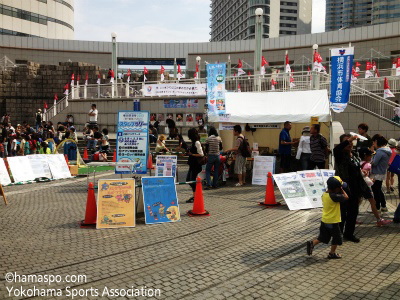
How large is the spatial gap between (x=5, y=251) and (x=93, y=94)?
25419mm

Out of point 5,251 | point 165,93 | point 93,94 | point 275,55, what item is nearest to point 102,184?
point 5,251

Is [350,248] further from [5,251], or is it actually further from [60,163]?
[60,163]

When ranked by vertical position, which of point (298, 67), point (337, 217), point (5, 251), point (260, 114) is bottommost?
point (5, 251)

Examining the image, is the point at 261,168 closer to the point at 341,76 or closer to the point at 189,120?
the point at 341,76

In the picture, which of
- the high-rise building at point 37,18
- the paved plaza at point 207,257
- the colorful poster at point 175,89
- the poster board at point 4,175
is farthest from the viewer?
the high-rise building at point 37,18

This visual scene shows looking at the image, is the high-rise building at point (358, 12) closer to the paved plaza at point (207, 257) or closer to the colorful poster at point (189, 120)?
the colorful poster at point (189, 120)

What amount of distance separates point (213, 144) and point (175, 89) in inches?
640

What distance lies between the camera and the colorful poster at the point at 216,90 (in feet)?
47.6

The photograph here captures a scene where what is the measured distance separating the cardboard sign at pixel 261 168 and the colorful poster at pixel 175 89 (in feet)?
48.6

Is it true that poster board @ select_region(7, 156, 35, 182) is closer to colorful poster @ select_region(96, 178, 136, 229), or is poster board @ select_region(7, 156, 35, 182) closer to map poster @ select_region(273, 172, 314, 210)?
colorful poster @ select_region(96, 178, 136, 229)

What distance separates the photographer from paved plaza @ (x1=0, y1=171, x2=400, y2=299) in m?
5.14

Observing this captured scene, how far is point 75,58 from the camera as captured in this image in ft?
176

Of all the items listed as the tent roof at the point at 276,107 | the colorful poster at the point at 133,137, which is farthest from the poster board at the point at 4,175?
the tent roof at the point at 276,107

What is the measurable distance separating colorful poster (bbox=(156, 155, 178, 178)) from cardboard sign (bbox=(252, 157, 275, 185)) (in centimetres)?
285
